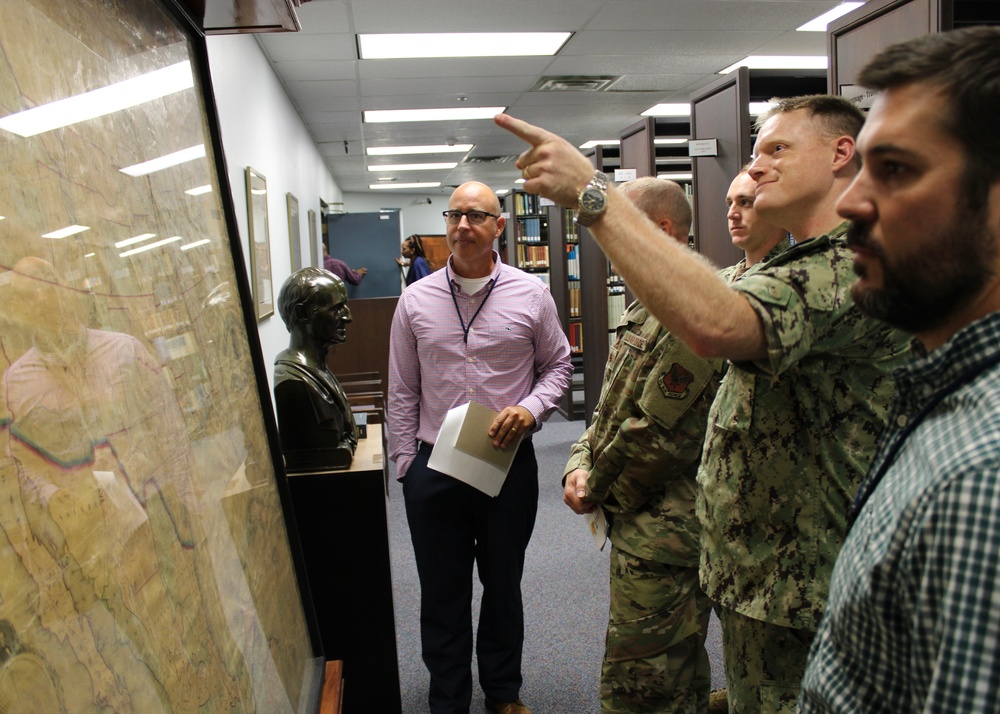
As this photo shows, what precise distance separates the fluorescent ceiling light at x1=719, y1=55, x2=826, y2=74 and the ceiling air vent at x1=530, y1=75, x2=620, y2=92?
1063 mm

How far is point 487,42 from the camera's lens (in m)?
5.49

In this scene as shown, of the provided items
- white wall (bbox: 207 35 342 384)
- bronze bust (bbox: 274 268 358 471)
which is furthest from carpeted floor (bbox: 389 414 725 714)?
white wall (bbox: 207 35 342 384)

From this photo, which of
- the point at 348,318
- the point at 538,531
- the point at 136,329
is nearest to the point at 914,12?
the point at 348,318

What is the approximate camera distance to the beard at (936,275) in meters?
0.62

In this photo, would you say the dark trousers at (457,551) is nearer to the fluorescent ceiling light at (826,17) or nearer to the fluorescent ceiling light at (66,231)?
the fluorescent ceiling light at (66,231)

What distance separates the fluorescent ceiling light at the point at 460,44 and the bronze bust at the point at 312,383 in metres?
3.78

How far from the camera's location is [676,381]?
1.66 m

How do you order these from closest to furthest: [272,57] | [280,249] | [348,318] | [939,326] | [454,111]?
[939,326]
[348,318]
[280,249]
[272,57]
[454,111]

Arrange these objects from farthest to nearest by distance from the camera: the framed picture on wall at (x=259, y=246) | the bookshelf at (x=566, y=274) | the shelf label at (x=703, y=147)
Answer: the bookshelf at (x=566, y=274) < the framed picture on wall at (x=259, y=246) < the shelf label at (x=703, y=147)

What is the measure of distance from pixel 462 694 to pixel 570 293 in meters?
5.15

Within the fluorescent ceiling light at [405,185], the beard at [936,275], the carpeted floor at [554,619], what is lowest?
the carpeted floor at [554,619]

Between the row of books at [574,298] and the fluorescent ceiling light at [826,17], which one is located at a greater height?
the fluorescent ceiling light at [826,17]

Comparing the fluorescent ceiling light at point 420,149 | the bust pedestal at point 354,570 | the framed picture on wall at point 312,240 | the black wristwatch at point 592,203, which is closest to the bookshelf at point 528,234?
the framed picture on wall at point 312,240

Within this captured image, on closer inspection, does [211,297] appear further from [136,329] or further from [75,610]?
[75,610]
